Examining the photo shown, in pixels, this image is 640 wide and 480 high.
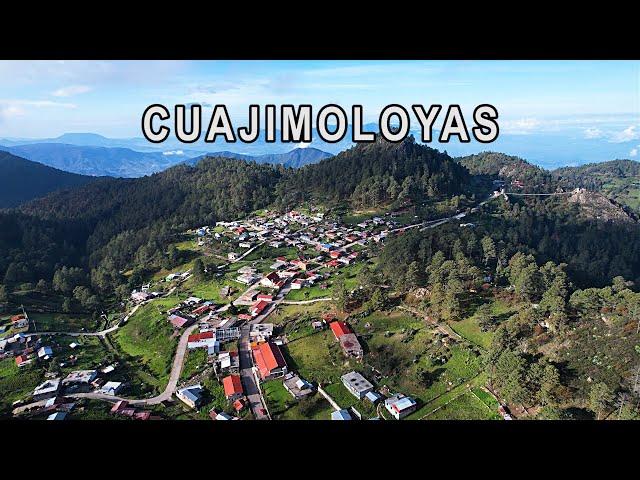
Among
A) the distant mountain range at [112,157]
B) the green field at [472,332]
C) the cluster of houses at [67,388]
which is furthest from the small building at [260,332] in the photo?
the distant mountain range at [112,157]

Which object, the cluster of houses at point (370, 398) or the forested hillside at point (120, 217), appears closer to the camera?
the cluster of houses at point (370, 398)

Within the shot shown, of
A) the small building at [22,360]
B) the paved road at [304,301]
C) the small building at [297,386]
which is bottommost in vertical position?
the small building at [22,360]

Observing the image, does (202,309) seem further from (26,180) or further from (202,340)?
(26,180)

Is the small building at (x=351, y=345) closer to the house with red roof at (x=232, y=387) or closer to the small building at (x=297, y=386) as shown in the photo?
the small building at (x=297, y=386)
